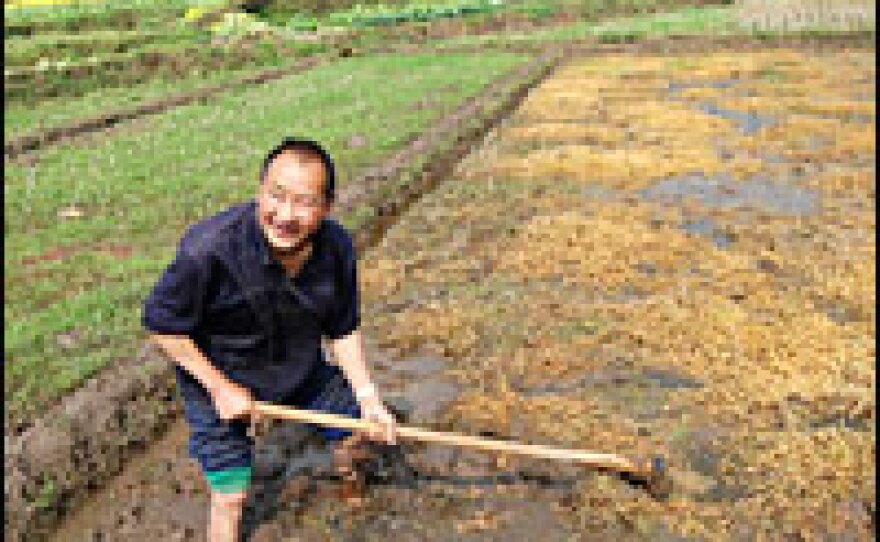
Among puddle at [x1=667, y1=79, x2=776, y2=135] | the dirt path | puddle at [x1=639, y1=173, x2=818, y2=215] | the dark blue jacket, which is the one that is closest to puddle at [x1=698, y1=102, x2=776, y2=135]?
puddle at [x1=667, y1=79, x2=776, y2=135]

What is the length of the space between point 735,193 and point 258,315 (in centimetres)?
454

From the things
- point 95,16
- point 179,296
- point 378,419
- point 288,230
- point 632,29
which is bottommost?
point 378,419

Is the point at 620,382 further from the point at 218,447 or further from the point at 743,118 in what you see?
the point at 743,118

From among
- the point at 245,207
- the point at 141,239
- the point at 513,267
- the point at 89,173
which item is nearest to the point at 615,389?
the point at 513,267

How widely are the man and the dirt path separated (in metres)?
0.35

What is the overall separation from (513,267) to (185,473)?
226 cm

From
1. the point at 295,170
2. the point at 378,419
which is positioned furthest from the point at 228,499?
the point at 295,170

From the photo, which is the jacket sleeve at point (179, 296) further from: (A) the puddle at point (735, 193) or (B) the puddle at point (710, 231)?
(A) the puddle at point (735, 193)

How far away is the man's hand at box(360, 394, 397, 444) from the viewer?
2133 millimetres

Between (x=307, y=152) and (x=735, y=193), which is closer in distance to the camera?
(x=307, y=152)

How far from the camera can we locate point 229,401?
1.96 m

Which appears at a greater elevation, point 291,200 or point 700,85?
point 700,85

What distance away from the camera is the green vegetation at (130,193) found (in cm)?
338

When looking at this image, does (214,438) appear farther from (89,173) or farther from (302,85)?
(302,85)
